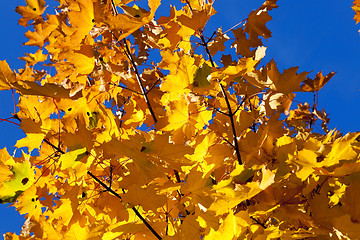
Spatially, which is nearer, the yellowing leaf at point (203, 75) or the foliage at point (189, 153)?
the foliage at point (189, 153)

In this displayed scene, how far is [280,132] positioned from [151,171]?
2.11 feet

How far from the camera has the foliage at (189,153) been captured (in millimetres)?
1137

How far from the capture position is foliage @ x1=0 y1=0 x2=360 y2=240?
3.73 ft

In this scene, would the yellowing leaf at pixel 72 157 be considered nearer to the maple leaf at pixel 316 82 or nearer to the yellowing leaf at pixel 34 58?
the maple leaf at pixel 316 82

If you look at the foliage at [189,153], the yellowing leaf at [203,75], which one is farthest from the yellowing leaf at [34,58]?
the yellowing leaf at [203,75]

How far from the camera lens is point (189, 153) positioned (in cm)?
126

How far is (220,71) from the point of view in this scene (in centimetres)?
127

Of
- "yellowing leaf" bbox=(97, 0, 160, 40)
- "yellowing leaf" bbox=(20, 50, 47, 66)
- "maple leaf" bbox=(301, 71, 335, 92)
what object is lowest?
"maple leaf" bbox=(301, 71, 335, 92)

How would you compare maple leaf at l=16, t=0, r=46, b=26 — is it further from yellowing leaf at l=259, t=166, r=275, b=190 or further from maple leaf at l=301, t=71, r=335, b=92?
yellowing leaf at l=259, t=166, r=275, b=190

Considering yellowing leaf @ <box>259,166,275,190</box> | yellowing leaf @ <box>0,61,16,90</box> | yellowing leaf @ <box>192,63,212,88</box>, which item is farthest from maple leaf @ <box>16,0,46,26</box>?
yellowing leaf @ <box>259,166,275,190</box>

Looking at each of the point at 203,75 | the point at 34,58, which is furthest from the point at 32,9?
the point at 203,75

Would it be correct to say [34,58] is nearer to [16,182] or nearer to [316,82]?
[16,182]

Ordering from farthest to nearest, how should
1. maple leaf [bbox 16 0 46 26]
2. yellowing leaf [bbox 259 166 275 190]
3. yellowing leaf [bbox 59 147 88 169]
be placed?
maple leaf [bbox 16 0 46 26], yellowing leaf [bbox 59 147 88 169], yellowing leaf [bbox 259 166 275 190]

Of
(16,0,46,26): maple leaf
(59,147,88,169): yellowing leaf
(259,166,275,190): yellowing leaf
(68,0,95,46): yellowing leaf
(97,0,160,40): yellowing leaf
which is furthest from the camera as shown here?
(16,0,46,26): maple leaf
